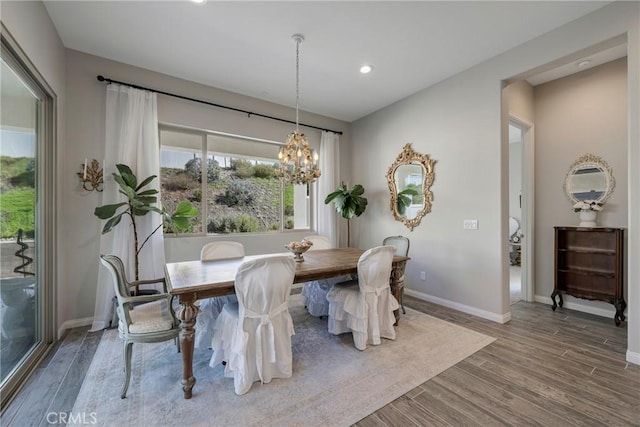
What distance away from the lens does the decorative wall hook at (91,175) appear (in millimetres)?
2963

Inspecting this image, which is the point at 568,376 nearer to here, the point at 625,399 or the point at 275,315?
the point at 625,399

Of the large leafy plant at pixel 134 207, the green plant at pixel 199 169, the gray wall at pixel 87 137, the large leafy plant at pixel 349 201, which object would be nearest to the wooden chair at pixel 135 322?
the large leafy plant at pixel 134 207

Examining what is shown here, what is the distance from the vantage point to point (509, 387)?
6.41ft

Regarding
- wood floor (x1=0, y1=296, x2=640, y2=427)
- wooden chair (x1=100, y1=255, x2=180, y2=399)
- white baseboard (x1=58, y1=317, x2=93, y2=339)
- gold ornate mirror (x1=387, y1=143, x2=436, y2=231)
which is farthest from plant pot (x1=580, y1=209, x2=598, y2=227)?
white baseboard (x1=58, y1=317, x2=93, y2=339)

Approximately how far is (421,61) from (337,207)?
2357 millimetres

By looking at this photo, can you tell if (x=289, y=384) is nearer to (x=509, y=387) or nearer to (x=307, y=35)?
(x=509, y=387)

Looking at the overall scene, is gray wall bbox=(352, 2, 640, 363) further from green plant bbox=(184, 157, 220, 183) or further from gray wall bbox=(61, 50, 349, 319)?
gray wall bbox=(61, 50, 349, 319)

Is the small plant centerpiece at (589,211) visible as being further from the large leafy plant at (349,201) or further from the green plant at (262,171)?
the green plant at (262,171)

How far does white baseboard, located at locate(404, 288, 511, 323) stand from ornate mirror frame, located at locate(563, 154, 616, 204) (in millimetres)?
1803

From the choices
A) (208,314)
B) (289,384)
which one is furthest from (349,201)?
(289,384)

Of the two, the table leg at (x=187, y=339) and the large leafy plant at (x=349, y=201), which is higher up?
the large leafy plant at (x=349, y=201)

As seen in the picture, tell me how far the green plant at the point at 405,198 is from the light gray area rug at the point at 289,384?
1.96 metres

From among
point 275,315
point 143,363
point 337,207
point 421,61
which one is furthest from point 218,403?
point 421,61

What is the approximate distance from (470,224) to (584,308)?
70.7 inches
